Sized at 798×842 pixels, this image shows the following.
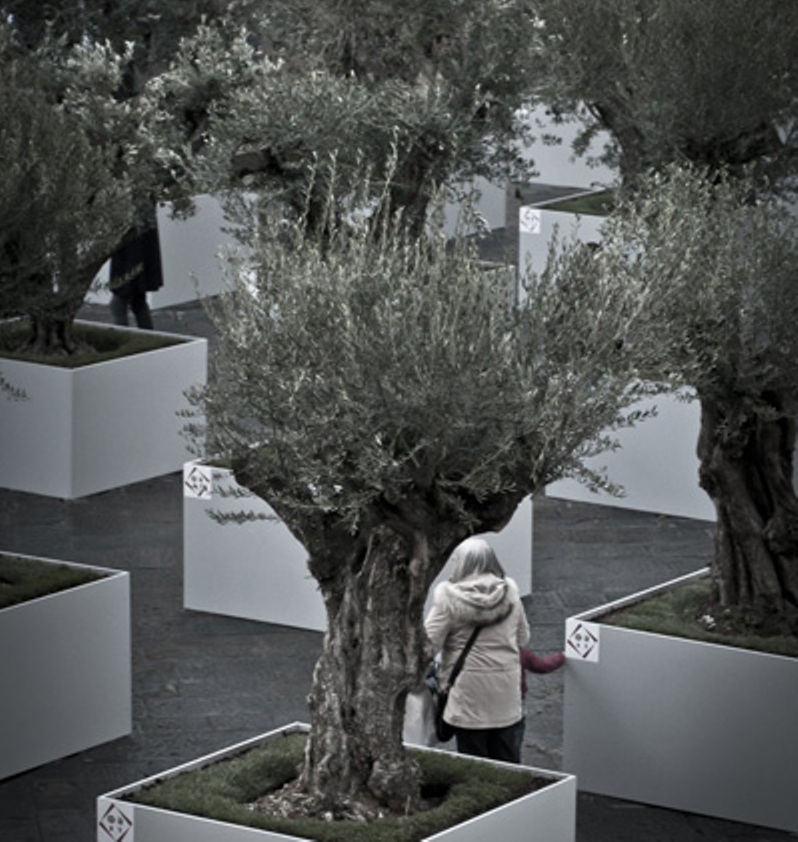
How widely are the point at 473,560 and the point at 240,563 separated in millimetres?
4024

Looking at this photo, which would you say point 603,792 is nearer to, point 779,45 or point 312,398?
point 312,398

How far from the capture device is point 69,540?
18.4 metres

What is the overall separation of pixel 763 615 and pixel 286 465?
4.06m

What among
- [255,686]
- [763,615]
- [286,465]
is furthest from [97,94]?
[286,465]

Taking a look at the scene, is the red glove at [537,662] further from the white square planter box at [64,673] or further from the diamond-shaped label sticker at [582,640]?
the white square planter box at [64,673]

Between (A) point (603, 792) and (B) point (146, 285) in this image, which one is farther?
(B) point (146, 285)

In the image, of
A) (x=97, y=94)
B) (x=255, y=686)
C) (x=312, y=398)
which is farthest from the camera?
(x=97, y=94)

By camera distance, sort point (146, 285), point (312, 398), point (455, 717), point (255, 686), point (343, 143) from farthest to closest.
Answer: point (146, 285) < point (343, 143) < point (255, 686) < point (455, 717) < point (312, 398)

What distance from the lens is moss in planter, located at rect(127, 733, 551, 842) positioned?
1108cm

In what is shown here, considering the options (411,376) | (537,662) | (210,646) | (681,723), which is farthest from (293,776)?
(210,646)

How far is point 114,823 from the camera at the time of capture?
1144 cm

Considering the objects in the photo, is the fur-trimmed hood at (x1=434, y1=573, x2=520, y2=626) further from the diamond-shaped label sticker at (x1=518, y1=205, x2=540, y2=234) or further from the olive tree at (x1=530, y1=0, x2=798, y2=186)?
the diamond-shaped label sticker at (x1=518, y1=205, x2=540, y2=234)

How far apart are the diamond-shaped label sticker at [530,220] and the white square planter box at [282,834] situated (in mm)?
12148

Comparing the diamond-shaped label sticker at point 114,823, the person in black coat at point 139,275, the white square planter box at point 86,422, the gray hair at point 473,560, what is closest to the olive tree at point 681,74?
the white square planter box at point 86,422
